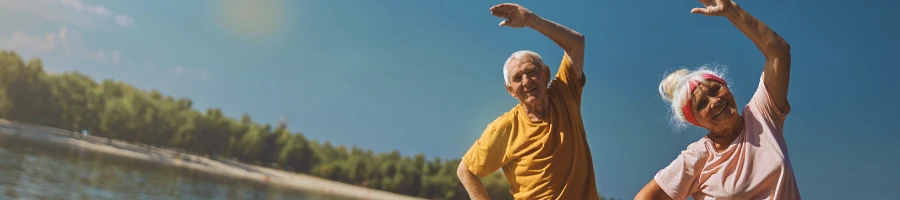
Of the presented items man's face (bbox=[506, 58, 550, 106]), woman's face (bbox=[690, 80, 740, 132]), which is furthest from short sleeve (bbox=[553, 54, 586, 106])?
woman's face (bbox=[690, 80, 740, 132])

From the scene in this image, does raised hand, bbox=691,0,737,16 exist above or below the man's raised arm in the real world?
below

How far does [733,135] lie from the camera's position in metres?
2.45

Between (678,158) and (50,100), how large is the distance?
68.5 meters

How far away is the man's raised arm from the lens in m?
3.18

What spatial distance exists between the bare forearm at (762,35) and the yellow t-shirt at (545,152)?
0.90 meters

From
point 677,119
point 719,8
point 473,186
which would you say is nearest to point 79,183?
point 473,186

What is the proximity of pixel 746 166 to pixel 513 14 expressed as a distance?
4.09 feet

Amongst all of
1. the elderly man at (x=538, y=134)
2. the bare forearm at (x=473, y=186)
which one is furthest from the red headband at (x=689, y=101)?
the bare forearm at (x=473, y=186)

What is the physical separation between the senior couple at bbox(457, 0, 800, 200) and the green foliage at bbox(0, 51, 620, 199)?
55809 mm

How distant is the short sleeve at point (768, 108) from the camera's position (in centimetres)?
237

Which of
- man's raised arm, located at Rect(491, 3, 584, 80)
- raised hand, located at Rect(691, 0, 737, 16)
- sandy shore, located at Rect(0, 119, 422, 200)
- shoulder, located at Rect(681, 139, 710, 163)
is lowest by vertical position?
shoulder, located at Rect(681, 139, 710, 163)

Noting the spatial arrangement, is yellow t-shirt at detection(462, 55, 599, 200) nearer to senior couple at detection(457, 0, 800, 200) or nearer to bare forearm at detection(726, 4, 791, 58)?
senior couple at detection(457, 0, 800, 200)

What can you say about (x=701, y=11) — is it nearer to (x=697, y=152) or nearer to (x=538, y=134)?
(x=697, y=152)

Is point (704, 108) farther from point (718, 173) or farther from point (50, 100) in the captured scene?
point (50, 100)
